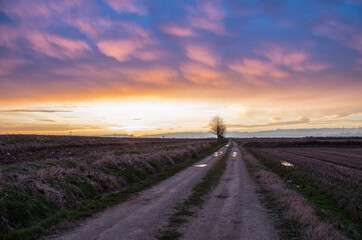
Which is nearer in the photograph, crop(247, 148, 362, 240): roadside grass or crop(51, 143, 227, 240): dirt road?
crop(51, 143, 227, 240): dirt road

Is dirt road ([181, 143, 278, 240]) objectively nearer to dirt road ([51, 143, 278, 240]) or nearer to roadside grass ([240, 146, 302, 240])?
dirt road ([51, 143, 278, 240])

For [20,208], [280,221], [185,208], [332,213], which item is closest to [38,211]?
[20,208]

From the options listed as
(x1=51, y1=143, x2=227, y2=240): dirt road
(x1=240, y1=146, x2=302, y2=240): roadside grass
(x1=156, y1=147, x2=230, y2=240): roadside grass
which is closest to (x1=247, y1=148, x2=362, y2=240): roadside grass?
(x1=240, y1=146, x2=302, y2=240): roadside grass

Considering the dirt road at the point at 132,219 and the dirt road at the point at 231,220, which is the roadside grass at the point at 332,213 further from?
the dirt road at the point at 132,219

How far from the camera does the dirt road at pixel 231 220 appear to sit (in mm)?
7004

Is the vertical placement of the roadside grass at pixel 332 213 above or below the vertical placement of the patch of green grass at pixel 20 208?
below

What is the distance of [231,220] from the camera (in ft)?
27.2

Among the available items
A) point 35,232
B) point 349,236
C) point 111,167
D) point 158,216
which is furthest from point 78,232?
point 111,167

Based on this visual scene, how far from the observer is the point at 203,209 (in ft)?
31.8

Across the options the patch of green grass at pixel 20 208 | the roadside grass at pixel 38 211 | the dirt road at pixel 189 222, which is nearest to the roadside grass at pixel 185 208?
the dirt road at pixel 189 222

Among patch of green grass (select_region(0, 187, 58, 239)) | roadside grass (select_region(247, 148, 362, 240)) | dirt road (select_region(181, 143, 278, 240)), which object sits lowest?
roadside grass (select_region(247, 148, 362, 240))

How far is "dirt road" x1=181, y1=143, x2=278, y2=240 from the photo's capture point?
7004mm

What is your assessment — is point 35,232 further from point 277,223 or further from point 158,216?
point 277,223

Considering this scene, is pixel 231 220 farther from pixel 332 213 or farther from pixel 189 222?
pixel 332 213
